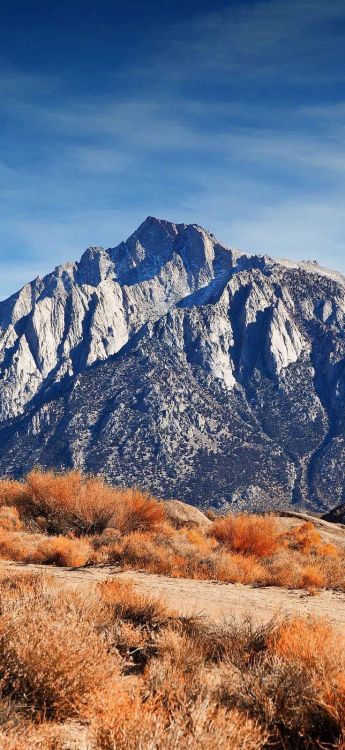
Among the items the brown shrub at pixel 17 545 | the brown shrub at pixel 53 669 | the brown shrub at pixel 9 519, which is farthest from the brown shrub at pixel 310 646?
the brown shrub at pixel 9 519

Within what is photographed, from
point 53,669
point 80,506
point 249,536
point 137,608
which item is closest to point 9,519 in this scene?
point 80,506

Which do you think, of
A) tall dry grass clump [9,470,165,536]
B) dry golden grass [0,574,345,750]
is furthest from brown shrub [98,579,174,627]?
tall dry grass clump [9,470,165,536]

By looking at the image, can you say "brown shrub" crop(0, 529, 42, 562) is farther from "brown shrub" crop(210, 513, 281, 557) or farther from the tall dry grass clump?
"brown shrub" crop(210, 513, 281, 557)

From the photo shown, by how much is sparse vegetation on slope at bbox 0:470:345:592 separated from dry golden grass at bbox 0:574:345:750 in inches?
301

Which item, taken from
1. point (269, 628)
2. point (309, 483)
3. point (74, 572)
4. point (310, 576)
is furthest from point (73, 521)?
point (309, 483)

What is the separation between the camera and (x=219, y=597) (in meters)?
12.2

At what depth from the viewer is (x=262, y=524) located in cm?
2056

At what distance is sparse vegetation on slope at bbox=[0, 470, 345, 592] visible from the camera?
15172 mm

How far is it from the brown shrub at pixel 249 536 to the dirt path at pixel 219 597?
16.2 feet

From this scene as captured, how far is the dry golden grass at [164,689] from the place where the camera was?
4.35 m

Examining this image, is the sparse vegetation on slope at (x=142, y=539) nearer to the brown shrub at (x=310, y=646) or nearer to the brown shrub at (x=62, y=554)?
the brown shrub at (x=62, y=554)

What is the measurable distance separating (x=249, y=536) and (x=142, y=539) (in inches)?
160

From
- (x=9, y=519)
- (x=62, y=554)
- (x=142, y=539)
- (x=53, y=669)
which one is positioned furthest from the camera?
(x=9, y=519)

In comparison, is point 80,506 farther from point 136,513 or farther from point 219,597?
point 219,597
